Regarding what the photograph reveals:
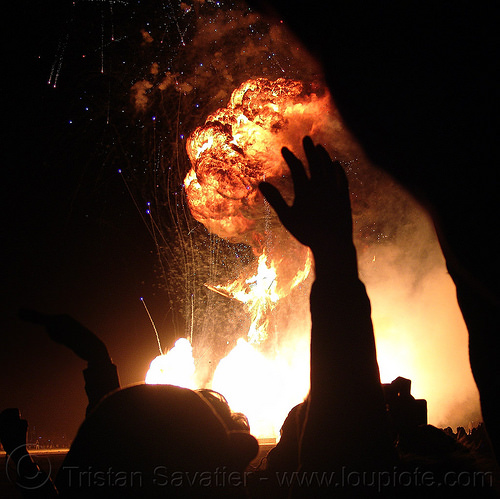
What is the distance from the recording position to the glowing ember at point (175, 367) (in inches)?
456

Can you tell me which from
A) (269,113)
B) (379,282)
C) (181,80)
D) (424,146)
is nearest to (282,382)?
(379,282)

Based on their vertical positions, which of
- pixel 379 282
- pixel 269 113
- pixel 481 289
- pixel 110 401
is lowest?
pixel 110 401

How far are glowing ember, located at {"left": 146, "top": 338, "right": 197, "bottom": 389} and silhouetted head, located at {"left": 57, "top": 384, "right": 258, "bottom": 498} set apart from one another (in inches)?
420

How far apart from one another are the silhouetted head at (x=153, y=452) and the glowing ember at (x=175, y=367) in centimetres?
1067

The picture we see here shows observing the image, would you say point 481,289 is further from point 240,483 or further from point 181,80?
point 181,80

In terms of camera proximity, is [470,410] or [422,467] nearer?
[422,467]

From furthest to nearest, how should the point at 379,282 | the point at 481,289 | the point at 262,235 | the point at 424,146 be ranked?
the point at 379,282, the point at 262,235, the point at 424,146, the point at 481,289

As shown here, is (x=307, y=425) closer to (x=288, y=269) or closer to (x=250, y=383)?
(x=288, y=269)

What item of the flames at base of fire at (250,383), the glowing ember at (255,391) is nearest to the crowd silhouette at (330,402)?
the flames at base of fire at (250,383)

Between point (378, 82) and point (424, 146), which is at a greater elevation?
A: point (378, 82)

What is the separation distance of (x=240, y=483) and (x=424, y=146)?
3.63 metres

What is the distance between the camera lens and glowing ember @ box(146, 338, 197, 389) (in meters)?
11.6

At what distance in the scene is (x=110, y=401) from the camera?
128cm

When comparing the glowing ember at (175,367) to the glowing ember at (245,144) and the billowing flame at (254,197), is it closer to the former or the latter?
the billowing flame at (254,197)
